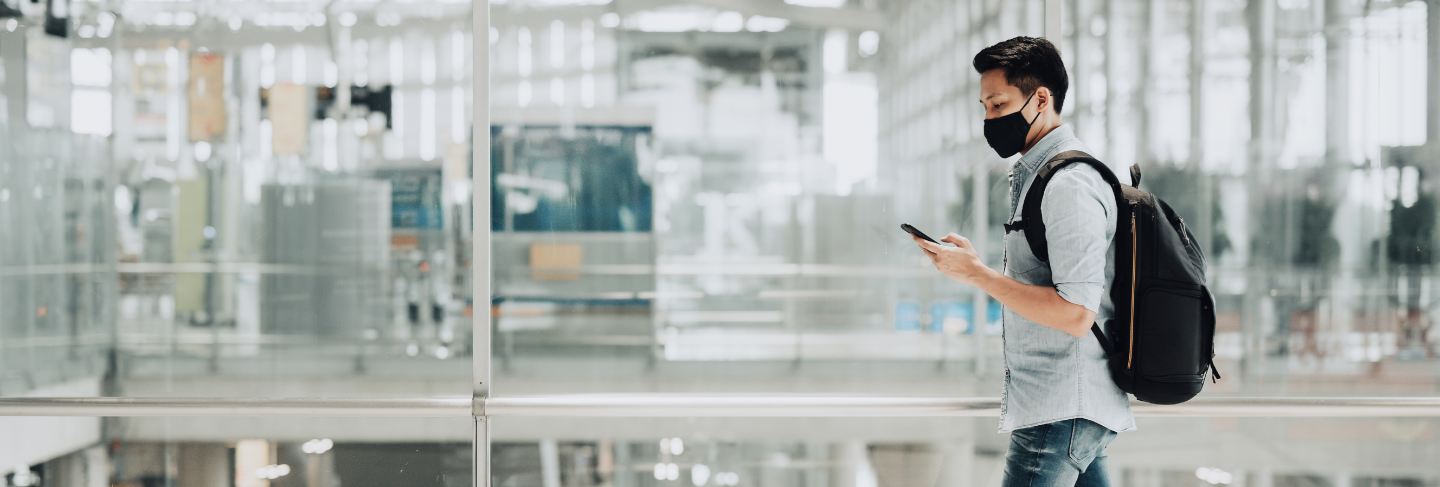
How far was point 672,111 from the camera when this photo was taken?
7.05 meters

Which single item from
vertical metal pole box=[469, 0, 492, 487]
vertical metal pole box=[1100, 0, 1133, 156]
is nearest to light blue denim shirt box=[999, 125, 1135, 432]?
vertical metal pole box=[469, 0, 492, 487]

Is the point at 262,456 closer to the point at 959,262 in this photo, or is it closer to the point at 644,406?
the point at 644,406

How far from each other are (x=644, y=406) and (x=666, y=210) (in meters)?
4.97

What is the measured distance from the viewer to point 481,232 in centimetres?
205

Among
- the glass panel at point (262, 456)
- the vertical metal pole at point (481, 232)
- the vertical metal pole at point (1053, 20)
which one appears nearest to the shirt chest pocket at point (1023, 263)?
the vertical metal pole at point (1053, 20)

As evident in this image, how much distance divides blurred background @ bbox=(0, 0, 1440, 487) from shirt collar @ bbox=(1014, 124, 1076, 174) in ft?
15.9

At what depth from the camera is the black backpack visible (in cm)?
141

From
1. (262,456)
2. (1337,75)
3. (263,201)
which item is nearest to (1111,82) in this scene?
(1337,75)

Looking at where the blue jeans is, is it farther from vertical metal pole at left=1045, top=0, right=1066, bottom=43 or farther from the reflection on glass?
the reflection on glass

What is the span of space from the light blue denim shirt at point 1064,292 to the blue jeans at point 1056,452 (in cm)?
2

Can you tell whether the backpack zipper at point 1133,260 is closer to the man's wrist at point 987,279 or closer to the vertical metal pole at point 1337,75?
the man's wrist at point 987,279

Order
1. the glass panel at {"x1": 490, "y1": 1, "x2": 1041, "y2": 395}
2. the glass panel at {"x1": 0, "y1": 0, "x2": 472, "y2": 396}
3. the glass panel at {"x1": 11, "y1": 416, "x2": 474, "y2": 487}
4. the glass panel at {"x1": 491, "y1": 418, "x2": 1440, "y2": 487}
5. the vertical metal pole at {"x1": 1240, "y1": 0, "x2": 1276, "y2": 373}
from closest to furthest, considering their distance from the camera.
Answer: the glass panel at {"x1": 11, "y1": 416, "x2": 474, "y2": 487}, the glass panel at {"x1": 491, "y1": 418, "x2": 1440, "y2": 487}, the glass panel at {"x1": 490, "y1": 1, "x2": 1041, "y2": 395}, the glass panel at {"x1": 0, "y1": 0, "x2": 472, "y2": 396}, the vertical metal pole at {"x1": 1240, "y1": 0, "x2": 1276, "y2": 373}

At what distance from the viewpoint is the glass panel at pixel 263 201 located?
7.63 metres

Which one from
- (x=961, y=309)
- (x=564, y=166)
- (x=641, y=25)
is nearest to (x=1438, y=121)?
(x=961, y=309)
